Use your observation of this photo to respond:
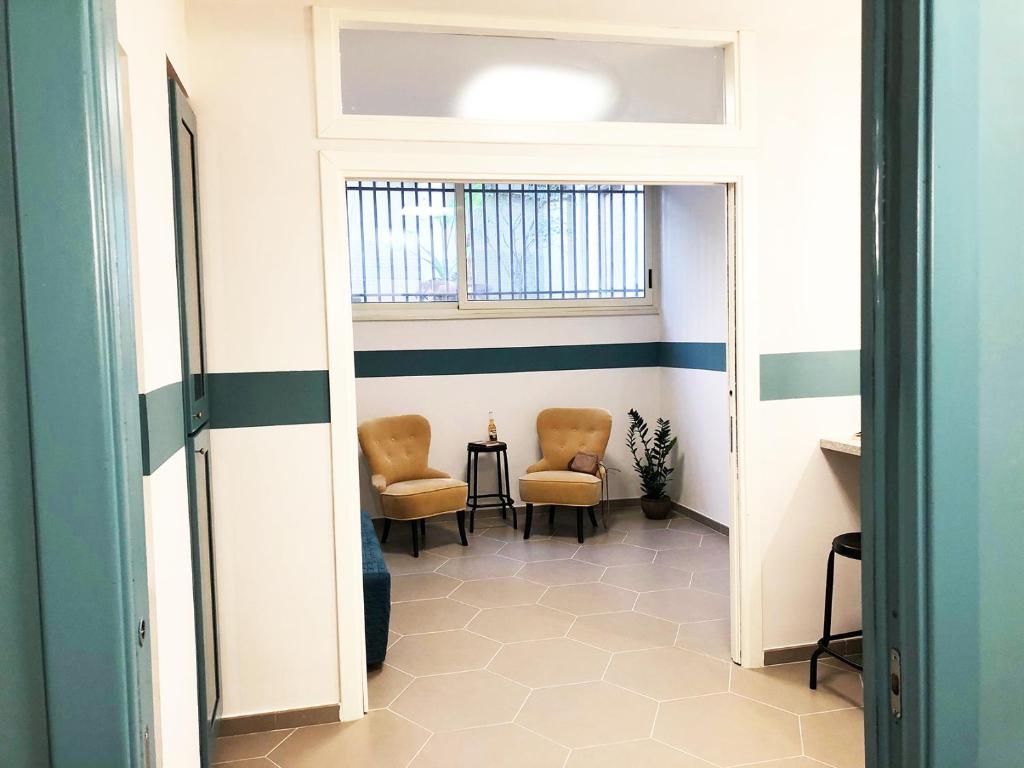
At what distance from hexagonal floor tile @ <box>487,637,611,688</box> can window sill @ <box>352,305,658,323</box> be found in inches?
116

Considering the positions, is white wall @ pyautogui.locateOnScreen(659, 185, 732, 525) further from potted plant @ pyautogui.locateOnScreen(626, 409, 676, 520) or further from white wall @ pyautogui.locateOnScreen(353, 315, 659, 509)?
white wall @ pyautogui.locateOnScreen(353, 315, 659, 509)

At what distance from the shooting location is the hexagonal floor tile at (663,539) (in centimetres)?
526

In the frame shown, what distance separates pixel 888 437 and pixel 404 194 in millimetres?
5480

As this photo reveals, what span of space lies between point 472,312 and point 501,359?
434 mm

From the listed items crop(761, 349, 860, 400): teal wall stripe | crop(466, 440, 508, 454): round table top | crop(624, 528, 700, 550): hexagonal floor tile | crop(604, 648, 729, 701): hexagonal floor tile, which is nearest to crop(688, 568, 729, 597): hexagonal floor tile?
crop(624, 528, 700, 550): hexagonal floor tile

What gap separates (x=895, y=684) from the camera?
953 mm

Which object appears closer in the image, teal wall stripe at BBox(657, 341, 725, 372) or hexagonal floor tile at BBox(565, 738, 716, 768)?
hexagonal floor tile at BBox(565, 738, 716, 768)

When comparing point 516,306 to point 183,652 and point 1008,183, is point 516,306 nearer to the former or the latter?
point 183,652

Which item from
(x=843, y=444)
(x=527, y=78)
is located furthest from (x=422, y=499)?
(x=527, y=78)

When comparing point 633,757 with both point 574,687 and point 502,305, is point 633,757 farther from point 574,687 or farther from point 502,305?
point 502,305

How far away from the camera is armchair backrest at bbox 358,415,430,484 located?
544cm

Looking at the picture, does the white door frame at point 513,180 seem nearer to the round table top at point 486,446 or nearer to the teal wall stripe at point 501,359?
the round table top at point 486,446

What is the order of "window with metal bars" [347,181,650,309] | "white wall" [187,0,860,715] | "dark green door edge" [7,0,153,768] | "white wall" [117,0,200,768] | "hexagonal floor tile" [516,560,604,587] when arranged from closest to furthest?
"dark green door edge" [7,0,153,768]
"white wall" [117,0,200,768]
"white wall" [187,0,860,715]
"hexagonal floor tile" [516,560,604,587]
"window with metal bars" [347,181,650,309]

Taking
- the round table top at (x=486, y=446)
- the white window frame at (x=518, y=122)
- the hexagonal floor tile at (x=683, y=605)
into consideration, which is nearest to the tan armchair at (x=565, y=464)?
the round table top at (x=486, y=446)
